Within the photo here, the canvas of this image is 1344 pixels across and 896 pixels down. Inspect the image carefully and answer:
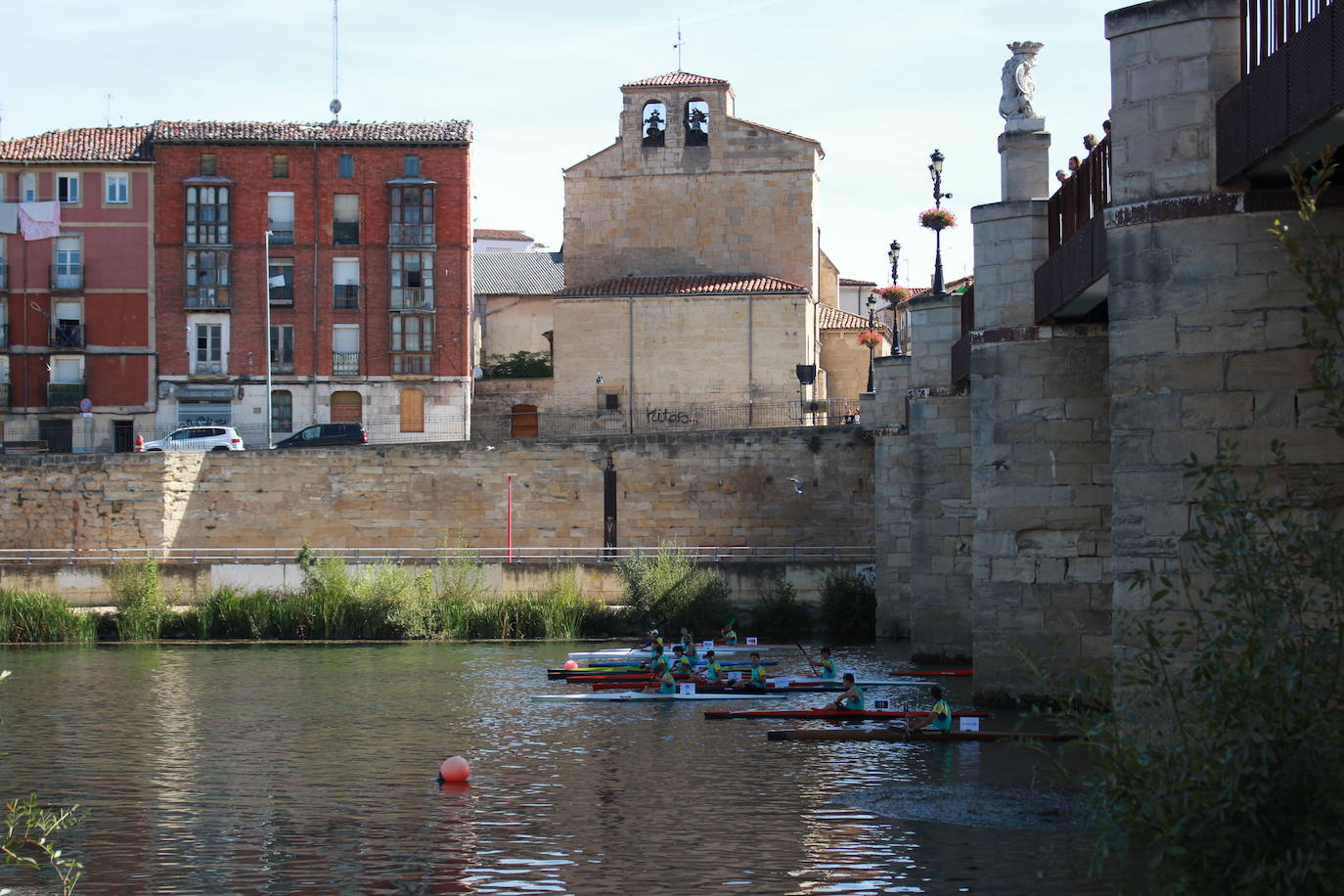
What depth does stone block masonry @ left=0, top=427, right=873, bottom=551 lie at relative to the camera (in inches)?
1642

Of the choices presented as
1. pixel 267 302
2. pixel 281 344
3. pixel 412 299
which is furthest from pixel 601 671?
pixel 281 344

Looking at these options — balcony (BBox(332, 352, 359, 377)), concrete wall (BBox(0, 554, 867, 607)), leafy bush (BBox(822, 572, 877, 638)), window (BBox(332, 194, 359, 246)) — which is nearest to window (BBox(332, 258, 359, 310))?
window (BBox(332, 194, 359, 246))

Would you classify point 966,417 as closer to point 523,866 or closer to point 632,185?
point 523,866

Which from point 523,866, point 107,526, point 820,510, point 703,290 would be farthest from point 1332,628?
point 703,290

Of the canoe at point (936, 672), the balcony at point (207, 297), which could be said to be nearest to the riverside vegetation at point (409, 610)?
the canoe at point (936, 672)

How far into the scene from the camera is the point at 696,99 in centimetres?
5281

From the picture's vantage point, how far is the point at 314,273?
49.5m

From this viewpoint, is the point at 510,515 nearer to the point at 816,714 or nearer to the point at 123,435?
the point at 123,435

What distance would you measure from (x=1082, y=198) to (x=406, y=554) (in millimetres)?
28134

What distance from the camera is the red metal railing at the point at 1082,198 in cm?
1539

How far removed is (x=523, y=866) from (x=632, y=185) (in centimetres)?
4160

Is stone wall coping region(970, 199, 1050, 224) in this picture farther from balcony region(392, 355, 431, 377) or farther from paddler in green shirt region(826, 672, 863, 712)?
balcony region(392, 355, 431, 377)

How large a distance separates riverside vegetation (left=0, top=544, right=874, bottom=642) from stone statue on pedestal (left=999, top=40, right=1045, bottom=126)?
1541 cm

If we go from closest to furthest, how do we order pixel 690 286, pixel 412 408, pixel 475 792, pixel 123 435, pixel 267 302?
pixel 475 792 → pixel 267 302 → pixel 123 435 → pixel 412 408 → pixel 690 286
